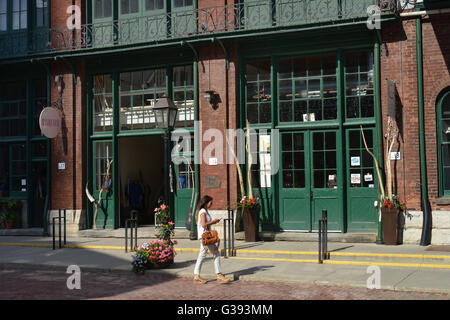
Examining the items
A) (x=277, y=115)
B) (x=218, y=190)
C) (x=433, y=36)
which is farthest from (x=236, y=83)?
(x=433, y=36)

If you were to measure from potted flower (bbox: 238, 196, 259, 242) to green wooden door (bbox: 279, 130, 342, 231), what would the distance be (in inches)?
34.4

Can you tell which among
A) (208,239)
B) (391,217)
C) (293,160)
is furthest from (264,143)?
(208,239)

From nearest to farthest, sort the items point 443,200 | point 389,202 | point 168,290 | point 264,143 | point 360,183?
1. point 168,290
2. point 443,200
3. point 389,202
4. point 360,183
5. point 264,143

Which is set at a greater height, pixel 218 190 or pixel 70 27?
pixel 70 27

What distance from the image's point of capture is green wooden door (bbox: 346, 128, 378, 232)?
14.2 m

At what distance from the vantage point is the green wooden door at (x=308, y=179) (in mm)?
14617

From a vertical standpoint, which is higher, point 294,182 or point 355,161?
point 355,161

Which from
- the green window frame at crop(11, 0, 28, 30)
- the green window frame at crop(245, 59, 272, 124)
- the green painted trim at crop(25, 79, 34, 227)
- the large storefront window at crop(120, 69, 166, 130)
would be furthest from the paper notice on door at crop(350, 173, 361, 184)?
the green window frame at crop(11, 0, 28, 30)

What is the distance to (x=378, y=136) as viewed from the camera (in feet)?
45.7

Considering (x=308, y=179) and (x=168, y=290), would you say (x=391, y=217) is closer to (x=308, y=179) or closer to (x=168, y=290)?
(x=308, y=179)

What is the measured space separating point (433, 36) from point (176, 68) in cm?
719

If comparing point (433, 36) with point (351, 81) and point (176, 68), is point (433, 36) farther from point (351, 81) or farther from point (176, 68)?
point (176, 68)

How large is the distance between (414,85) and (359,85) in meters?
1.47

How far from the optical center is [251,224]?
1454 centimetres
